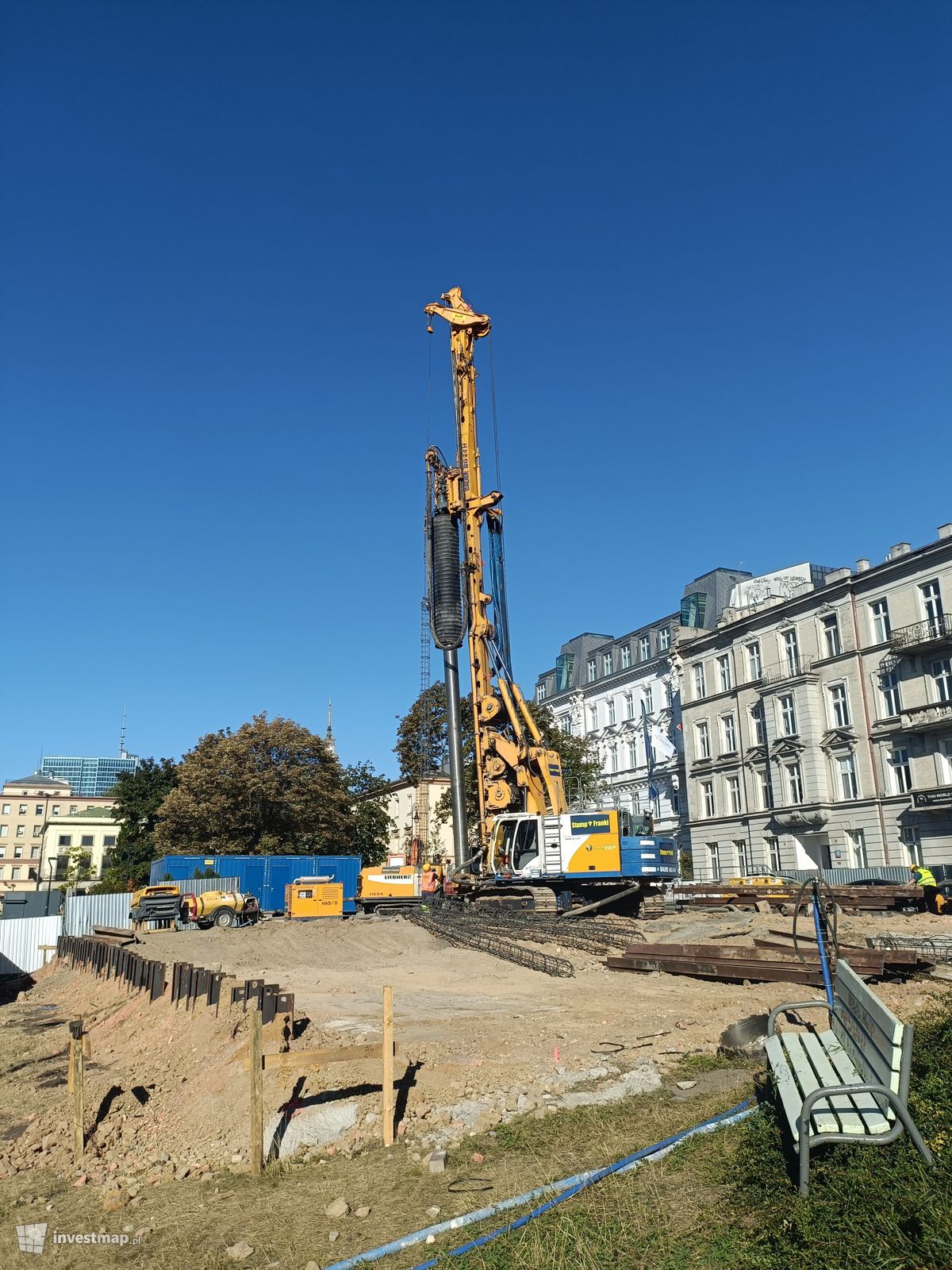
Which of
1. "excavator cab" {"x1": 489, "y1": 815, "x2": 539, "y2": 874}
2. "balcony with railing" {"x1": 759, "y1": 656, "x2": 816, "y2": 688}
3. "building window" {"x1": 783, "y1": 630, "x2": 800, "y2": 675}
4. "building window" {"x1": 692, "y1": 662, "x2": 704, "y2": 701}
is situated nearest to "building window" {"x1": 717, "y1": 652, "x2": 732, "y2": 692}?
"building window" {"x1": 692, "y1": 662, "x2": 704, "y2": 701}

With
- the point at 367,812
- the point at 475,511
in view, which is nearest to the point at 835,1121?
the point at 475,511

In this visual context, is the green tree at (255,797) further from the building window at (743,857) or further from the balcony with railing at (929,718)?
the balcony with railing at (929,718)

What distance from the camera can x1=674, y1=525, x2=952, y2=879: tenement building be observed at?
127 ft

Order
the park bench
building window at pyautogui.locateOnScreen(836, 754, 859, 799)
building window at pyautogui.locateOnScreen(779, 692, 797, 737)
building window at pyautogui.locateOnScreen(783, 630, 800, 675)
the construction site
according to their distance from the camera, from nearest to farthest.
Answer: the park bench
the construction site
building window at pyautogui.locateOnScreen(836, 754, 859, 799)
building window at pyautogui.locateOnScreen(779, 692, 797, 737)
building window at pyautogui.locateOnScreen(783, 630, 800, 675)

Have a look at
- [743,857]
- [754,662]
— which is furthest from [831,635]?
[743,857]

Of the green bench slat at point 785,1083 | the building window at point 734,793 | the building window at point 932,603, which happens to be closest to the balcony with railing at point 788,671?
the building window at point 734,793

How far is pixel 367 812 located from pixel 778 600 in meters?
27.3

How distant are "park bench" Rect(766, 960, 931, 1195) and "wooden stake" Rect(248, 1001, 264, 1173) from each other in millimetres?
4385

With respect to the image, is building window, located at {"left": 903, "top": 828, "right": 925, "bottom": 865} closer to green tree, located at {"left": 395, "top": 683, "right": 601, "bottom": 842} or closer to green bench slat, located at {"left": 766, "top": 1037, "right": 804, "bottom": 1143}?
green tree, located at {"left": 395, "top": 683, "right": 601, "bottom": 842}

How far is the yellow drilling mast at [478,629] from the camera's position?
30.9 metres

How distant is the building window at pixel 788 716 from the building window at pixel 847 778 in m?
2.88

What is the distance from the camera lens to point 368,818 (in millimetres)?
55094

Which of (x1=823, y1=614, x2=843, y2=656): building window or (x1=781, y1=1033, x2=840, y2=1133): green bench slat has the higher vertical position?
(x1=823, y1=614, x2=843, y2=656): building window

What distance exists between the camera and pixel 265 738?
1962 inches
